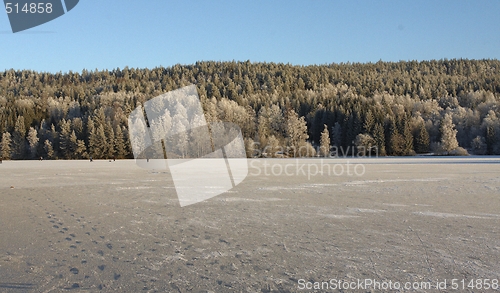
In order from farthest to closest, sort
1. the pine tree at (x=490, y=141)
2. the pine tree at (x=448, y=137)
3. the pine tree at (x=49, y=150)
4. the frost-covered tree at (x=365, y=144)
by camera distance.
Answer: the pine tree at (x=49, y=150), the frost-covered tree at (x=365, y=144), the pine tree at (x=448, y=137), the pine tree at (x=490, y=141)

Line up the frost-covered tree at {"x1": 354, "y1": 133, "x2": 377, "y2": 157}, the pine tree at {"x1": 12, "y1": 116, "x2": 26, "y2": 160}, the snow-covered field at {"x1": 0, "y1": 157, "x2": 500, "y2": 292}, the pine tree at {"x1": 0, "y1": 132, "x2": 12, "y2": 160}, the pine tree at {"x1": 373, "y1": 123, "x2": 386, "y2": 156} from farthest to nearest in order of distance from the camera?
the pine tree at {"x1": 12, "y1": 116, "x2": 26, "y2": 160} < the pine tree at {"x1": 0, "y1": 132, "x2": 12, "y2": 160} < the frost-covered tree at {"x1": 354, "y1": 133, "x2": 377, "y2": 157} < the pine tree at {"x1": 373, "y1": 123, "x2": 386, "y2": 156} < the snow-covered field at {"x1": 0, "y1": 157, "x2": 500, "y2": 292}

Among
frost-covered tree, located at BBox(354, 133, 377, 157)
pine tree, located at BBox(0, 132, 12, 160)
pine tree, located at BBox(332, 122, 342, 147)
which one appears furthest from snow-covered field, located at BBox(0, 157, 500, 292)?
pine tree, located at BBox(0, 132, 12, 160)

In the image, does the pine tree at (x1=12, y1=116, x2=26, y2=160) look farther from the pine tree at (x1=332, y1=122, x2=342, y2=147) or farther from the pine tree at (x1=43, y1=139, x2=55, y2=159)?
the pine tree at (x1=332, y1=122, x2=342, y2=147)

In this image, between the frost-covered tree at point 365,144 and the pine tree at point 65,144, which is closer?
the frost-covered tree at point 365,144

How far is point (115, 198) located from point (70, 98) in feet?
288

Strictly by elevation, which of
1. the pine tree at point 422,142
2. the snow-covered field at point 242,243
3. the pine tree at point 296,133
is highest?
the snow-covered field at point 242,243

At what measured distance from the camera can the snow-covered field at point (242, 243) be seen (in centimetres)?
459

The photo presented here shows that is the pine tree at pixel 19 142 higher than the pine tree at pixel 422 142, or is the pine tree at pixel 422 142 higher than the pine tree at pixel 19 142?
the pine tree at pixel 19 142

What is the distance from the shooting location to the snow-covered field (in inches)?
181

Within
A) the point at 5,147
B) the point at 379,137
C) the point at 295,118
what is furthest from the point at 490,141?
the point at 5,147

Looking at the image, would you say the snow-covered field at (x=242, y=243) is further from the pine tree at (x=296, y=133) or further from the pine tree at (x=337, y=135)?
the pine tree at (x=337, y=135)

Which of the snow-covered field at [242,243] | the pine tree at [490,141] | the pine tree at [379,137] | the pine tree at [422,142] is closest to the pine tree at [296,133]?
the pine tree at [379,137]

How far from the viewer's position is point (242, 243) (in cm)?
621

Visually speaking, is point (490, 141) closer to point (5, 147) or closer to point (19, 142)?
point (19, 142)
